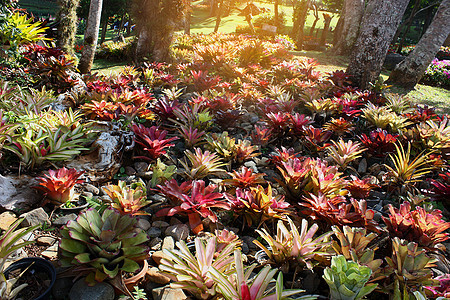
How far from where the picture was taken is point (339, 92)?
536 centimetres

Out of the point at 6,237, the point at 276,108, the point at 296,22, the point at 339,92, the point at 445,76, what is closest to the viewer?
the point at 6,237

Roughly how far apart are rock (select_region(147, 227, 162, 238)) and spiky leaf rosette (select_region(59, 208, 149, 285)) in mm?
384

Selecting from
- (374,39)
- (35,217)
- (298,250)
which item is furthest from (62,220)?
(374,39)

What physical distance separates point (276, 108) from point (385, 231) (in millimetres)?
2550

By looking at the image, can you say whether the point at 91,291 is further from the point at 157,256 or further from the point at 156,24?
the point at 156,24

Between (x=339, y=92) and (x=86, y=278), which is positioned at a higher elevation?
(x=339, y=92)

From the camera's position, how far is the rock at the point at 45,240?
6.64 feet

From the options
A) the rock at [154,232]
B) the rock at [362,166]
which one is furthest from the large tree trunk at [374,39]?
the rock at [154,232]

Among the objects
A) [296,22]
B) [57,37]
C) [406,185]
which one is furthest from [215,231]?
[296,22]

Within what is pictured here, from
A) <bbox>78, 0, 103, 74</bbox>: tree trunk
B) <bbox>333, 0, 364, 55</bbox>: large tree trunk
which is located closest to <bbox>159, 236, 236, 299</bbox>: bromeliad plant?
<bbox>78, 0, 103, 74</bbox>: tree trunk

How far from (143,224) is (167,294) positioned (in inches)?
29.0

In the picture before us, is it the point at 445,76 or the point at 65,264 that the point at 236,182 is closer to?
the point at 65,264

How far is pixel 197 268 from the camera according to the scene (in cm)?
169

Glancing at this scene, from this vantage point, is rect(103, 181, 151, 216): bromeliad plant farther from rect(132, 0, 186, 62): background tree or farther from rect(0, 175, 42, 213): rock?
rect(132, 0, 186, 62): background tree
